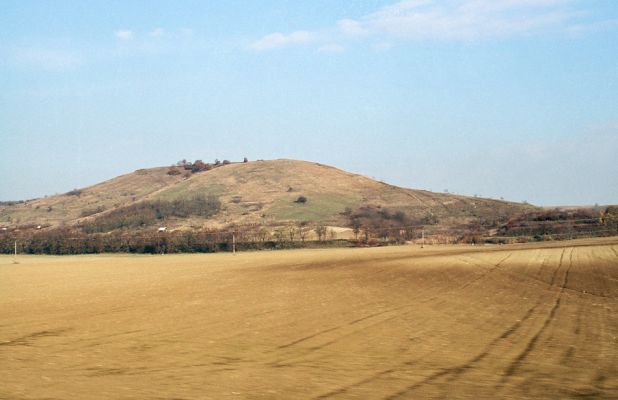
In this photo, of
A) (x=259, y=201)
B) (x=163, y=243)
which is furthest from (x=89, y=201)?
(x=163, y=243)

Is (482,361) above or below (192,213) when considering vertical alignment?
below

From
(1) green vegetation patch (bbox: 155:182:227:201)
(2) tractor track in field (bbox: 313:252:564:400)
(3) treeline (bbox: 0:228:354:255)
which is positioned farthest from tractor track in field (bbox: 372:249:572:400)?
(1) green vegetation patch (bbox: 155:182:227:201)

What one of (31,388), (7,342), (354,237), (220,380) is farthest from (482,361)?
(354,237)

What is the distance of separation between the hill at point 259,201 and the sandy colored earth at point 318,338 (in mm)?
60621

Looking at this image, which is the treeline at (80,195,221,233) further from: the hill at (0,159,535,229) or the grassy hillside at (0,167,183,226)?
the grassy hillside at (0,167,183,226)

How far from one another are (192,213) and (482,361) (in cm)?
8800

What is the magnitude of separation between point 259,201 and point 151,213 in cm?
1596

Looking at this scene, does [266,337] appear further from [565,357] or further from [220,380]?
[565,357]

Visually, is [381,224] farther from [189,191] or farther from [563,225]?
[189,191]

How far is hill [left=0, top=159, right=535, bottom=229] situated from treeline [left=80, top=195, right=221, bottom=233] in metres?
0.17

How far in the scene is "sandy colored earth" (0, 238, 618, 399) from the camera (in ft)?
31.3

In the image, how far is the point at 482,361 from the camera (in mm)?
11266

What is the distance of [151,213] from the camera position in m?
95.9

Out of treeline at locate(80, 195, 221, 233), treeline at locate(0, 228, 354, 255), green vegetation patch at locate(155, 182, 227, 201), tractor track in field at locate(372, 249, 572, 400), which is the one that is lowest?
tractor track in field at locate(372, 249, 572, 400)
